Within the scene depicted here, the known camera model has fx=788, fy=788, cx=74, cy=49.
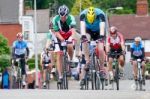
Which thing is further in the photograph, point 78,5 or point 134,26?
point 78,5

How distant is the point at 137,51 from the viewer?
84.5 ft

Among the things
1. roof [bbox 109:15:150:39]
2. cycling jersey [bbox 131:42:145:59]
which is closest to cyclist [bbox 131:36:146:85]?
cycling jersey [bbox 131:42:145:59]

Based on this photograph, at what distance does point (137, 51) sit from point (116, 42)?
12.0 ft

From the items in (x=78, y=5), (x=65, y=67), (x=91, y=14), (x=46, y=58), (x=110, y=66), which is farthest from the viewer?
(x=78, y=5)

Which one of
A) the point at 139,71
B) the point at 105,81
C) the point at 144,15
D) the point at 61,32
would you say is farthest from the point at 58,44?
the point at 144,15

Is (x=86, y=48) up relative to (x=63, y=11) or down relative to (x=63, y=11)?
down

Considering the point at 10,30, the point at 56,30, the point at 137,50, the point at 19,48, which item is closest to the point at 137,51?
the point at 137,50

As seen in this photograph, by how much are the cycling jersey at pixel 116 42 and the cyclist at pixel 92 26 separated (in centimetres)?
311

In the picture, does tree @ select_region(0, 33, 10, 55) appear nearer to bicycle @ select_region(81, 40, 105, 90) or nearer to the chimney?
the chimney

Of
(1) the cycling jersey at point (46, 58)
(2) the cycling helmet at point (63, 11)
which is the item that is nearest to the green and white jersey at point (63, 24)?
(2) the cycling helmet at point (63, 11)

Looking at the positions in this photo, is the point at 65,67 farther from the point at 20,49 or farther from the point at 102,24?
the point at 20,49

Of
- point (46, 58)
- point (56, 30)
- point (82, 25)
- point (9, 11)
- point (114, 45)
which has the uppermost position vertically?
point (9, 11)

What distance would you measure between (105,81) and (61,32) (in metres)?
2.16

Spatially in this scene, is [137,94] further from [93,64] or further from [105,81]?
[105,81]
